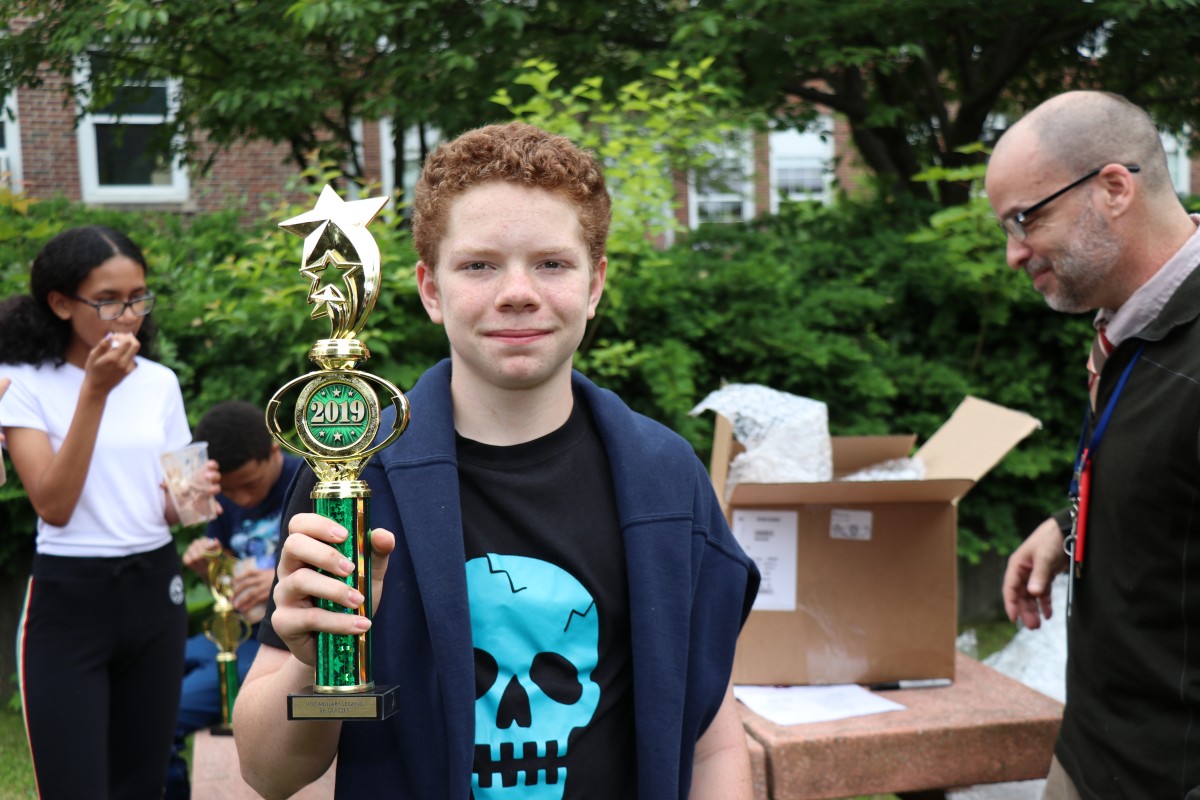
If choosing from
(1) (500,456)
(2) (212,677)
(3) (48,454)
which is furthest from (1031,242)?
(2) (212,677)

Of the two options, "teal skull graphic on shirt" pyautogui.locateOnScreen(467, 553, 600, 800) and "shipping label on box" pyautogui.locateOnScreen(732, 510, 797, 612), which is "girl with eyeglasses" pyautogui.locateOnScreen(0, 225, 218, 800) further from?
"teal skull graphic on shirt" pyautogui.locateOnScreen(467, 553, 600, 800)

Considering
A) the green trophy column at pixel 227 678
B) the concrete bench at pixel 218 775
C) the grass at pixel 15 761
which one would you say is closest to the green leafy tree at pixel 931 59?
the green trophy column at pixel 227 678

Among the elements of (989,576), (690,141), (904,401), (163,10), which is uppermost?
(163,10)

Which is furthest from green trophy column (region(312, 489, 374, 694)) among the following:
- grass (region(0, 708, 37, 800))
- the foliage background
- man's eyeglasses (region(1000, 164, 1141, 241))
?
grass (region(0, 708, 37, 800))

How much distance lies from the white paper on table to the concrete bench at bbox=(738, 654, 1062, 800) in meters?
0.03

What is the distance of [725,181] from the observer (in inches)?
409

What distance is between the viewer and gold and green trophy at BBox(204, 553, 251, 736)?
10.9 ft

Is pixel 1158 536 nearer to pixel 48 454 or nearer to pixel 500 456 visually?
pixel 500 456

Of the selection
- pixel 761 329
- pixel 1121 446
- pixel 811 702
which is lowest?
pixel 811 702

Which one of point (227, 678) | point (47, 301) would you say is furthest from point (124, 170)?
point (227, 678)

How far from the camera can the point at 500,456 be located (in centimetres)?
159

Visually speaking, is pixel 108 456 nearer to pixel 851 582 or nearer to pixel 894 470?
pixel 851 582

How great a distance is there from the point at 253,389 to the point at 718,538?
12.1 ft

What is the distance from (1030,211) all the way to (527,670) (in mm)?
1587
